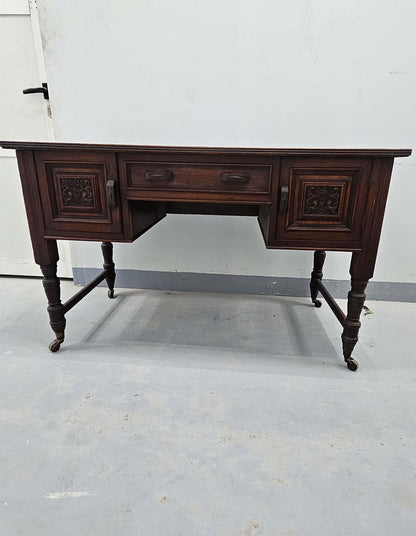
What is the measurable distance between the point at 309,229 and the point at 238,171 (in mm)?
329

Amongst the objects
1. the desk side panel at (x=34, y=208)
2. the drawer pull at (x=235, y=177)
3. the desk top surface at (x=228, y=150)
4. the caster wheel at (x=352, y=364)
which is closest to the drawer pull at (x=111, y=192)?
the desk top surface at (x=228, y=150)

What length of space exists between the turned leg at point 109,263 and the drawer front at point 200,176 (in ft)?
2.65

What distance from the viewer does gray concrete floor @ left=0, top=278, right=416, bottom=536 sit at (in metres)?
0.87

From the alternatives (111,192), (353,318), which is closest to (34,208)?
(111,192)

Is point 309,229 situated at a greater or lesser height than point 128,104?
lesser

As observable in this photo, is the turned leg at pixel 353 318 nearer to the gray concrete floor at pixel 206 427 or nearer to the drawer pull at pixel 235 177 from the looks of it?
the gray concrete floor at pixel 206 427

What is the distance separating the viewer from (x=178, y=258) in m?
2.14

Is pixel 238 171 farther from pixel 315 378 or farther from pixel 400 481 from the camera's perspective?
pixel 400 481

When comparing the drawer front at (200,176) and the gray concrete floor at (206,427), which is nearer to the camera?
the gray concrete floor at (206,427)

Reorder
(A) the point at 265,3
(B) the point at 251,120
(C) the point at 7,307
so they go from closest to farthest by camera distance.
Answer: (A) the point at 265,3 → (B) the point at 251,120 → (C) the point at 7,307

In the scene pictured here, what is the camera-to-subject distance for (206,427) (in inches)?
44.4

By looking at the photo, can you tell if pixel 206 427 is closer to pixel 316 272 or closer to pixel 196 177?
pixel 196 177

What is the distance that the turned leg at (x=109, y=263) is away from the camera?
6.54 feet

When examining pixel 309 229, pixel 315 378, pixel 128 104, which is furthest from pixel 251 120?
pixel 315 378
